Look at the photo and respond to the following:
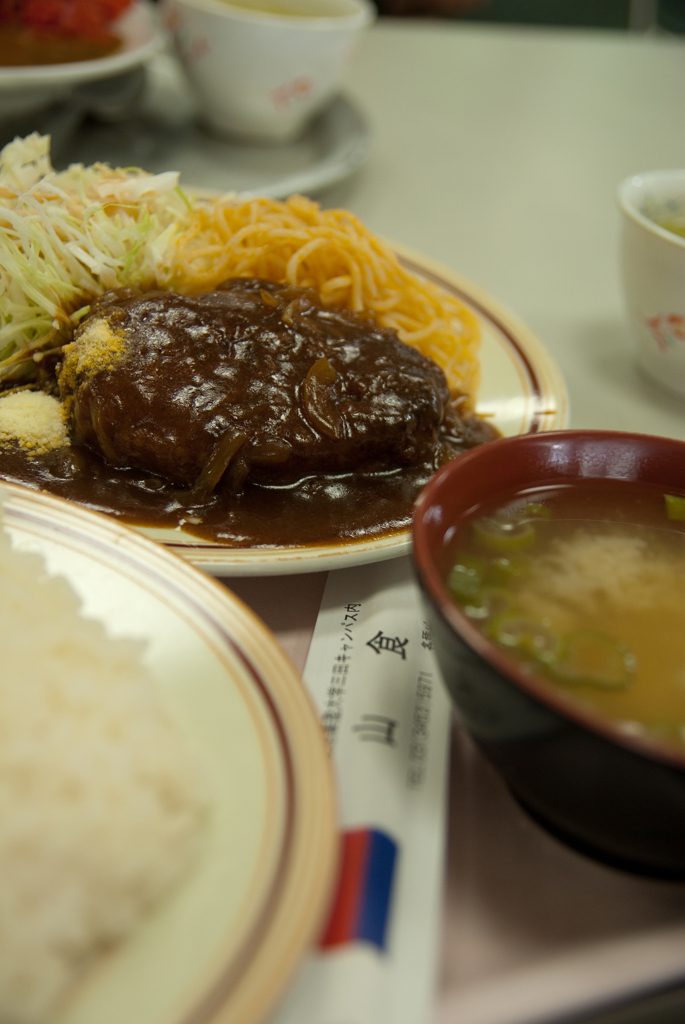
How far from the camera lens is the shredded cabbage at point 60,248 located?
2.21 m

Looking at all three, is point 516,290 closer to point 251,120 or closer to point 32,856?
point 251,120

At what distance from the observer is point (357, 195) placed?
3844 mm

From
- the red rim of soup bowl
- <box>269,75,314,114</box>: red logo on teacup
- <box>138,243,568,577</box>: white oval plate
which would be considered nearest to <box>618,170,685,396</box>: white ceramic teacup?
<box>138,243,568,577</box>: white oval plate

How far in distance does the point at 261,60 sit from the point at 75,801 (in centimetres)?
350

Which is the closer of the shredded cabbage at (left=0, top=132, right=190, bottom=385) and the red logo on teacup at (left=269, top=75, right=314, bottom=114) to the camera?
the shredded cabbage at (left=0, top=132, right=190, bottom=385)

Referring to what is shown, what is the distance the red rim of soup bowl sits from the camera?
1.17 meters

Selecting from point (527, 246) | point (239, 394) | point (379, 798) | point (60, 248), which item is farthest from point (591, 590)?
point (527, 246)

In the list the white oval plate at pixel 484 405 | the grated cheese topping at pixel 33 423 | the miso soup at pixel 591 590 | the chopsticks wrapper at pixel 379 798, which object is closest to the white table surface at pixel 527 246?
the chopsticks wrapper at pixel 379 798

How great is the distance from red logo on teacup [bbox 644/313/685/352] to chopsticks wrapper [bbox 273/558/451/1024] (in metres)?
1.24

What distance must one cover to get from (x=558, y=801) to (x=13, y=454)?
1421 millimetres

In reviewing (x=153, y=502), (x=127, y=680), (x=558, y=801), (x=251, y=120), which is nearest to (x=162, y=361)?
(x=153, y=502)

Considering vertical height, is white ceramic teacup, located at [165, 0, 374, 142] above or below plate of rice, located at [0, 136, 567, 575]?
above

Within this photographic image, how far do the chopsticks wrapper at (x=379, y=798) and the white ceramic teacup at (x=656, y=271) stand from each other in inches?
49.5

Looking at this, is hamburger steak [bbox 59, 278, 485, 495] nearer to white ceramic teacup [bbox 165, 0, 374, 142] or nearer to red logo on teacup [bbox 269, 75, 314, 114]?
white ceramic teacup [bbox 165, 0, 374, 142]
